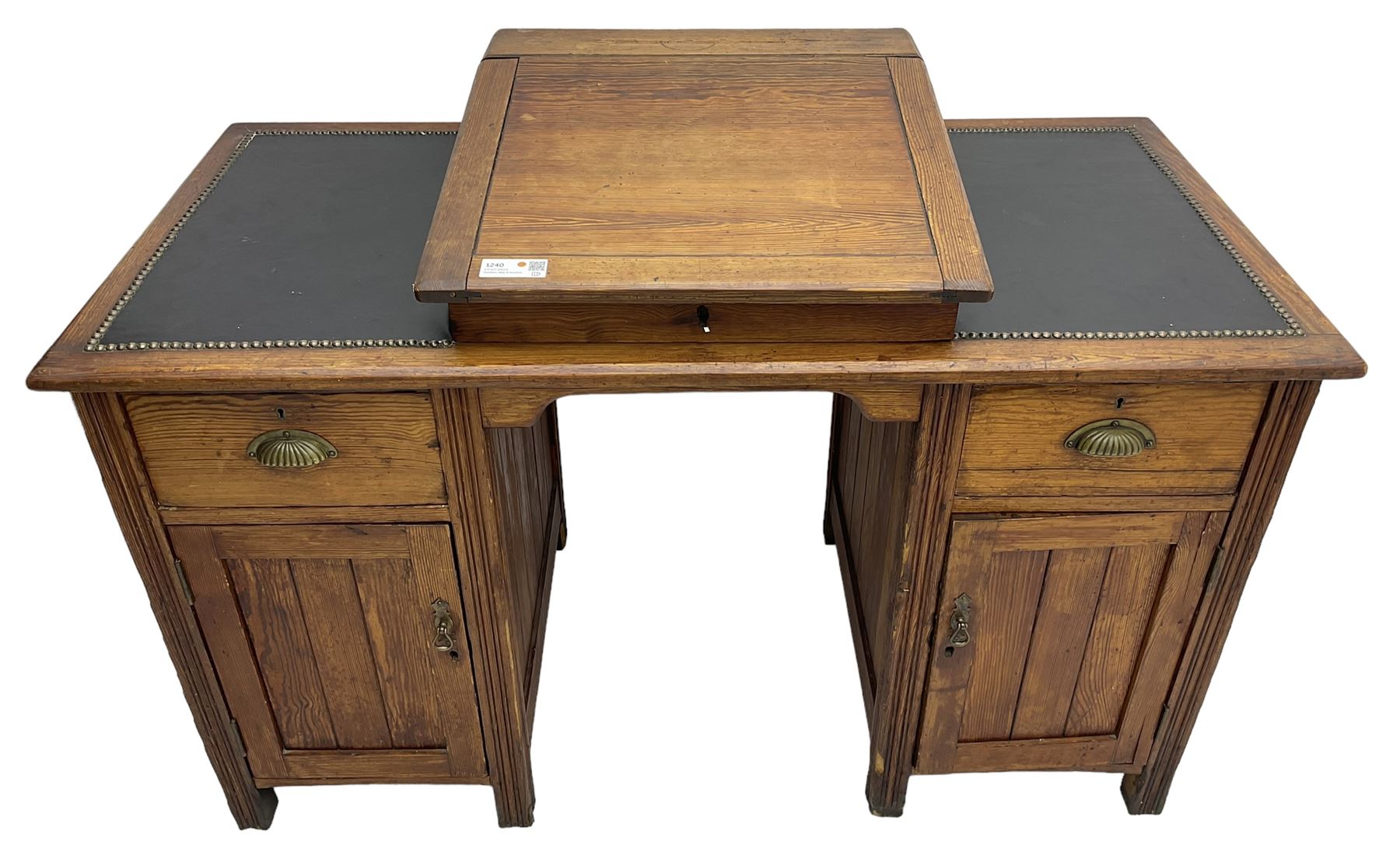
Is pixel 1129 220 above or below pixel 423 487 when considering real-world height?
above

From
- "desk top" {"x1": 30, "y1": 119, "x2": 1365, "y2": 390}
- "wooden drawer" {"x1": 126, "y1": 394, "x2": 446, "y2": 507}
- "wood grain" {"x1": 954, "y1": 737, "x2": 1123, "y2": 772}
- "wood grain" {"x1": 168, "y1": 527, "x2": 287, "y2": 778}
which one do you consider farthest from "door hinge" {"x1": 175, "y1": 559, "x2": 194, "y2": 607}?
"wood grain" {"x1": 954, "y1": 737, "x2": 1123, "y2": 772}

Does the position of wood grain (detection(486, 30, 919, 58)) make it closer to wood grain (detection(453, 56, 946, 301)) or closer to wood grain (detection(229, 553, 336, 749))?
wood grain (detection(453, 56, 946, 301))

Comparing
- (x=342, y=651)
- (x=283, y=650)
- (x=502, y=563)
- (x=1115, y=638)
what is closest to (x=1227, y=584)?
(x=1115, y=638)

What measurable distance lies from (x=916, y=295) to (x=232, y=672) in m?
1.58

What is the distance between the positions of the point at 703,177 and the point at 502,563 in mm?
833

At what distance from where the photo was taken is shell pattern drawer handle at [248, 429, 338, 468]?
74.2 inches

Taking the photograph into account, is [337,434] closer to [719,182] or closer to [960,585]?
[719,182]

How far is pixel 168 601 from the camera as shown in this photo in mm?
2117

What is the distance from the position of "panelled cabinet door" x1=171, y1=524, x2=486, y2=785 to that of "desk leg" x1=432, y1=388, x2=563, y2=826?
38mm

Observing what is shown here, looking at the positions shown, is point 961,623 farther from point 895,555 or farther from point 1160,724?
point 1160,724

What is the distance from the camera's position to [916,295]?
1.74 metres

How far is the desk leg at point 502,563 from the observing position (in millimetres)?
1933

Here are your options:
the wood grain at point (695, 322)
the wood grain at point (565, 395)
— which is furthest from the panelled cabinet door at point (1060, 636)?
the wood grain at point (695, 322)

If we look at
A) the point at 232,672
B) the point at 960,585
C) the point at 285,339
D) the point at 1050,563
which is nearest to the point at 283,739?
the point at 232,672
